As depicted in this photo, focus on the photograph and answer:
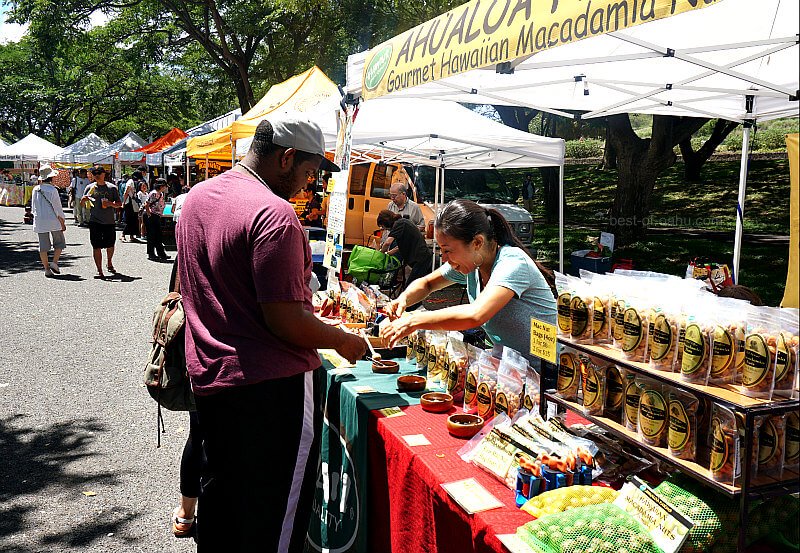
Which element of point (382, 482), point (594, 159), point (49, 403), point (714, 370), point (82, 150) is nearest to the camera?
point (714, 370)

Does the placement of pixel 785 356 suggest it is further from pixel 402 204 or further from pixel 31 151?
pixel 31 151

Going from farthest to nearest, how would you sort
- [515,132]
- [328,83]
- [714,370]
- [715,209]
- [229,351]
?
[715,209] < [328,83] < [515,132] < [229,351] < [714,370]

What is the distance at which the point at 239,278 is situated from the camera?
6.91 feet

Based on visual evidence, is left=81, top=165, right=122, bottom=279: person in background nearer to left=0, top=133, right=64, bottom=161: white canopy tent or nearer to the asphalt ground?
the asphalt ground

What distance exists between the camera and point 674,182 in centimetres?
3039

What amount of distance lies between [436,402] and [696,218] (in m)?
24.6

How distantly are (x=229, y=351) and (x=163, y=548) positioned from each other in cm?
184

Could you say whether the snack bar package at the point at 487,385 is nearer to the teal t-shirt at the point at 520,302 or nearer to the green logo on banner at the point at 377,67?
the teal t-shirt at the point at 520,302

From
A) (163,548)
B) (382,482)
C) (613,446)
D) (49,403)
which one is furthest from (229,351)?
(49,403)

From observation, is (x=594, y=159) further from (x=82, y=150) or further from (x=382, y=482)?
(x=382, y=482)

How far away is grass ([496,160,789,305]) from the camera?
575 inches

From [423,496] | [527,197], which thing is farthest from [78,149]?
[423,496]

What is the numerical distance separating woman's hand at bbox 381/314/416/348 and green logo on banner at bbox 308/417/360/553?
583 mm

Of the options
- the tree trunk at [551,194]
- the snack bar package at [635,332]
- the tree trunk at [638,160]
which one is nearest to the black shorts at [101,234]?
the tree trunk at [638,160]
